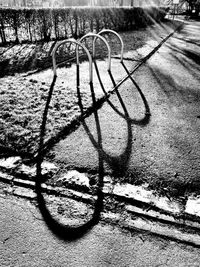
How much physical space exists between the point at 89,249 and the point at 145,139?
188 centimetres

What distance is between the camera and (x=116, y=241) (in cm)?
197

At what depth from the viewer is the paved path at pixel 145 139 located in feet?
8.91

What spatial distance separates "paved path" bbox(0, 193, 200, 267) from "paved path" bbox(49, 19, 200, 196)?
0.70m

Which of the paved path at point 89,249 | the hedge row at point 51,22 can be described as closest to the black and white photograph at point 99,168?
the paved path at point 89,249

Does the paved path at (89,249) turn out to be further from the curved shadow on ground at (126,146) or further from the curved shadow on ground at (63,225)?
the curved shadow on ground at (126,146)

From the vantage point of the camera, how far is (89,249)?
191 centimetres

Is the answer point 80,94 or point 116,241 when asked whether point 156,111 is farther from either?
point 116,241

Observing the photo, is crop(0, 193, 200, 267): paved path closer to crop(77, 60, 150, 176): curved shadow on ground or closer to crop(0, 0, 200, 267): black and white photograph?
crop(0, 0, 200, 267): black and white photograph

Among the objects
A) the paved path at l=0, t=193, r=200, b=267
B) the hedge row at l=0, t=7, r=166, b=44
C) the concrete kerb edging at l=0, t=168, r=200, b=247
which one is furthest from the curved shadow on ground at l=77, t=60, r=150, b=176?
the hedge row at l=0, t=7, r=166, b=44

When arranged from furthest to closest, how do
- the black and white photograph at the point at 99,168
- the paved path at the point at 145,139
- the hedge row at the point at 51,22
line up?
the hedge row at the point at 51,22 < the paved path at the point at 145,139 < the black and white photograph at the point at 99,168

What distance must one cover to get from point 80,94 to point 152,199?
2.98 metres

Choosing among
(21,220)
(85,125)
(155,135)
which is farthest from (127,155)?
(21,220)

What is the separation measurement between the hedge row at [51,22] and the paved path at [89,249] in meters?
9.91

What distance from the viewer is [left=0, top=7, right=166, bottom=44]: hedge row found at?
9.81m
